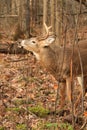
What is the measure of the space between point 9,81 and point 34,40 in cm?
196

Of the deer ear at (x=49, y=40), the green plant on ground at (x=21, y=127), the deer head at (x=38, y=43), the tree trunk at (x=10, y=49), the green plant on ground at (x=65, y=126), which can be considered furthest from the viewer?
the tree trunk at (x=10, y=49)

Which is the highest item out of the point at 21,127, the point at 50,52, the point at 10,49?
the point at 50,52

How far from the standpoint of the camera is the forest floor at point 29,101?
6.69 m

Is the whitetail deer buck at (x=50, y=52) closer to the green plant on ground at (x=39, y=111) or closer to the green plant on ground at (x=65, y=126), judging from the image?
the green plant on ground at (x=39, y=111)

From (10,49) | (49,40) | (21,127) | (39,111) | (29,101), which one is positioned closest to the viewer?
(21,127)

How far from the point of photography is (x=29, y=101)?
315 inches

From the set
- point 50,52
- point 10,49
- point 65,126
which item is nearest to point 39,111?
point 65,126

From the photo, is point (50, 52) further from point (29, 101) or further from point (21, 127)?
point (21, 127)

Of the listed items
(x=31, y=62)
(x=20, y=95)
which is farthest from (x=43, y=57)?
(x=31, y=62)

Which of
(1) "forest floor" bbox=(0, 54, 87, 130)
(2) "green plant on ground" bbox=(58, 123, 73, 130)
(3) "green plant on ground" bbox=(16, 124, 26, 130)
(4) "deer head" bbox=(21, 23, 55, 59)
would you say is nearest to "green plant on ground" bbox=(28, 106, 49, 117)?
(1) "forest floor" bbox=(0, 54, 87, 130)

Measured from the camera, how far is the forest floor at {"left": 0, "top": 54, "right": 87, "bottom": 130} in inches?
263

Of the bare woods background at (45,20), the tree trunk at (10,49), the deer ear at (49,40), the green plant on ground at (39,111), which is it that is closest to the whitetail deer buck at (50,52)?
the deer ear at (49,40)

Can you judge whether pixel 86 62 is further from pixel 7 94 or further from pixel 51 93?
pixel 7 94

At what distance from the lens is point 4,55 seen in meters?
13.6
